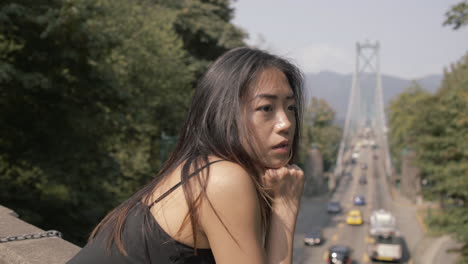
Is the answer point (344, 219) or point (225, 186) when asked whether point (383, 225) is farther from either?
point (225, 186)

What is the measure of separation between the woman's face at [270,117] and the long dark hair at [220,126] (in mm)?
26

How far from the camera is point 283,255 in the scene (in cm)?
181

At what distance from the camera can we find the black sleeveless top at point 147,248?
1683mm

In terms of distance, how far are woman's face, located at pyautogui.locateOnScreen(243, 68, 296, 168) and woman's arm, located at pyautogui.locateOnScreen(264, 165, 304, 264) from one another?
0.06m

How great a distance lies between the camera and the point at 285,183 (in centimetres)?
196

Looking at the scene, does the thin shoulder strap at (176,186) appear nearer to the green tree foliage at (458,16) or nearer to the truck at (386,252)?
the green tree foliage at (458,16)

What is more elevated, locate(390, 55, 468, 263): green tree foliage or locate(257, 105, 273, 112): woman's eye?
locate(257, 105, 273, 112): woman's eye

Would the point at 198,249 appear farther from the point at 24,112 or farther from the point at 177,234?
the point at 24,112

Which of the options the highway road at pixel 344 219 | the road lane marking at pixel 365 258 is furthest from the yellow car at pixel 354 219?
the road lane marking at pixel 365 258

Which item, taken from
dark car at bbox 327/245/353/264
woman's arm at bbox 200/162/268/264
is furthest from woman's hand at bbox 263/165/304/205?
dark car at bbox 327/245/353/264

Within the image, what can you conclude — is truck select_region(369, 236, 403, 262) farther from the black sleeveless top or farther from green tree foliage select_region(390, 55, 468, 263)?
the black sleeveless top

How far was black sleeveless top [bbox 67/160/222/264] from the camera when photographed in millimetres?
1683

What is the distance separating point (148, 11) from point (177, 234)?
81.5ft

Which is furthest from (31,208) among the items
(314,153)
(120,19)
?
(314,153)
